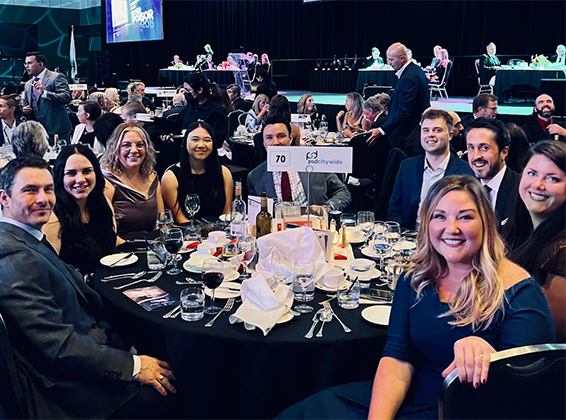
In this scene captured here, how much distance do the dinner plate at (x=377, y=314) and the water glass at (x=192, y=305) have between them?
583mm

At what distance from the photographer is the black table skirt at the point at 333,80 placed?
14633mm

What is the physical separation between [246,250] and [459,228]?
1.03m

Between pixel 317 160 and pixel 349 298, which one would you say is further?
pixel 317 160

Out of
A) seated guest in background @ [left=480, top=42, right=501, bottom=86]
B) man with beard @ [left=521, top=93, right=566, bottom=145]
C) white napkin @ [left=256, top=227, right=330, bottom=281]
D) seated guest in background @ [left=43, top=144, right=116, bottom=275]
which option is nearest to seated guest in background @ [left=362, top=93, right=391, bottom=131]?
man with beard @ [left=521, top=93, right=566, bottom=145]

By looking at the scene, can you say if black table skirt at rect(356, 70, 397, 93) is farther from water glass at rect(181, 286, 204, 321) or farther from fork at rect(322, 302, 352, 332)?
water glass at rect(181, 286, 204, 321)

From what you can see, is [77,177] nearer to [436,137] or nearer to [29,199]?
[29,199]

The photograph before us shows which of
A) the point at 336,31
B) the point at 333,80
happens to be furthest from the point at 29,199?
the point at 336,31

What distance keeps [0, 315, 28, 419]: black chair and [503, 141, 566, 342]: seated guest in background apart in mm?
1710

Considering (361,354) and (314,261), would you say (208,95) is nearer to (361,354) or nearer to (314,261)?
(314,261)

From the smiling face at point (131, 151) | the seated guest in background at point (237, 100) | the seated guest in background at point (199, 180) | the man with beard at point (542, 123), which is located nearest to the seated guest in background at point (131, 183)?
the smiling face at point (131, 151)

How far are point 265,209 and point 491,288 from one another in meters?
1.26

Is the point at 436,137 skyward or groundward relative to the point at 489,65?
groundward

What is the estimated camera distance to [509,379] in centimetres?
Result: 118

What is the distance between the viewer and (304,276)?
79.4 inches
